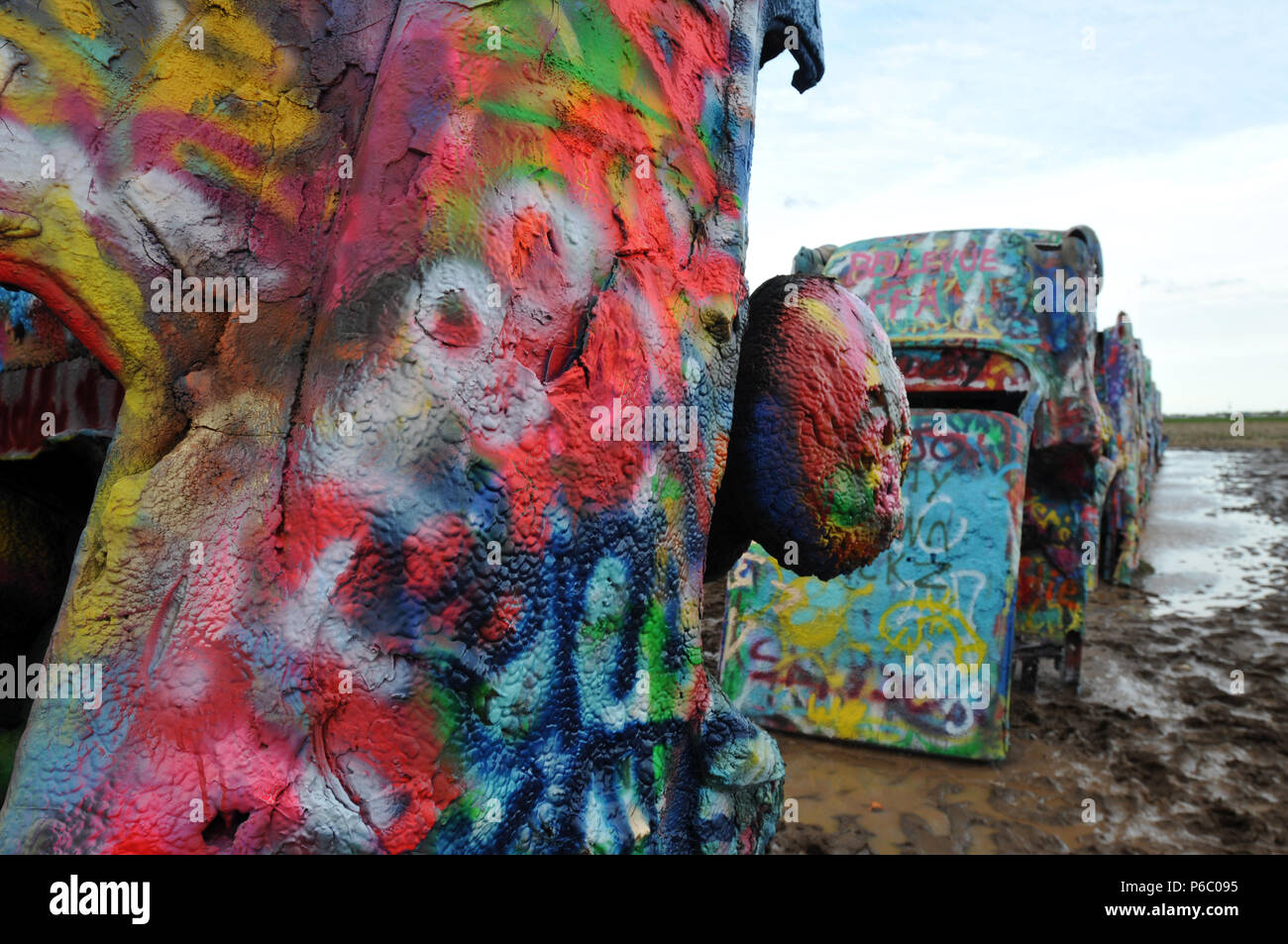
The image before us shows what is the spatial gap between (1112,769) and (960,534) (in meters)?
1.32

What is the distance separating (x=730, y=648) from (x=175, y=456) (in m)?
3.79

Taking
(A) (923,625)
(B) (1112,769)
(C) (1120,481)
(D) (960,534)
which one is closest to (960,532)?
(D) (960,534)

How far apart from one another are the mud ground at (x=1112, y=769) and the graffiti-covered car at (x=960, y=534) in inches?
9.6

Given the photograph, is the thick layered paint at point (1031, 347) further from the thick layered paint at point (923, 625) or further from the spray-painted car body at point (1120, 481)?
the spray-painted car body at point (1120, 481)

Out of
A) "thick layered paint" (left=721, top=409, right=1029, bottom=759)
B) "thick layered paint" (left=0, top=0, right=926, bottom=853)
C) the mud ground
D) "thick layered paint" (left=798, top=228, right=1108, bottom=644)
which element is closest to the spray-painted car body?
the mud ground

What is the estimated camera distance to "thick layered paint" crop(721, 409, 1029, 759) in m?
4.05

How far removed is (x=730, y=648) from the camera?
451cm

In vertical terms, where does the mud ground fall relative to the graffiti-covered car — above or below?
below

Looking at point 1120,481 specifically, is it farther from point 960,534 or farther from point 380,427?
point 380,427

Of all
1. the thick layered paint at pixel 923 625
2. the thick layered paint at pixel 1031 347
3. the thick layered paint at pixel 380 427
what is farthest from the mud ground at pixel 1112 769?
the thick layered paint at pixel 380 427

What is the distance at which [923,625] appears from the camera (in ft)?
13.7

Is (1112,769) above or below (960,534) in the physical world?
below

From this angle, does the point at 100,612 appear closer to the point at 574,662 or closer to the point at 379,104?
the point at 574,662

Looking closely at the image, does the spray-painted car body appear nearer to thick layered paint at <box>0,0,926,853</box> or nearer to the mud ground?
the mud ground
